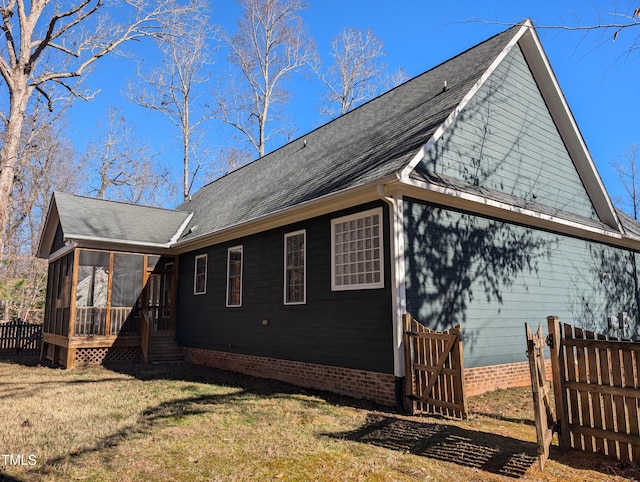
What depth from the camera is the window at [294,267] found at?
9.64 metres

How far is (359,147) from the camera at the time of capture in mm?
10367

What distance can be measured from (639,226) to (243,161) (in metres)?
24.0

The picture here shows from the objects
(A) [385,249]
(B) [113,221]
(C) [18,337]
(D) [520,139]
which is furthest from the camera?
(C) [18,337]

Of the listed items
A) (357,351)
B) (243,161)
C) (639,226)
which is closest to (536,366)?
(357,351)

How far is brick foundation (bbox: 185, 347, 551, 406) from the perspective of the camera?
24.7 ft

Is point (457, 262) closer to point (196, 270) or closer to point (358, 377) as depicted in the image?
point (358, 377)

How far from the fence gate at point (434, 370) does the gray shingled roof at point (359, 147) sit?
2.62 m

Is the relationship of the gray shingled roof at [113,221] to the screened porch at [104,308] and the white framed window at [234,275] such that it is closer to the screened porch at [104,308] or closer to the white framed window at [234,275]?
the screened porch at [104,308]

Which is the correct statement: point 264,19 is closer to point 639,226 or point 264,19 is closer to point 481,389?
point 639,226

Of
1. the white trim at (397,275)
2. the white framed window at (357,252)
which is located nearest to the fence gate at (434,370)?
the white trim at (397,275)

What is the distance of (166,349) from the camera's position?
555 inches

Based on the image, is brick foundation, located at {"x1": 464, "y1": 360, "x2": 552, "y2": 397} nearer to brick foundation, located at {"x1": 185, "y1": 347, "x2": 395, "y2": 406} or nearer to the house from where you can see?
the house

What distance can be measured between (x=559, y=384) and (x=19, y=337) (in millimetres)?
18963
